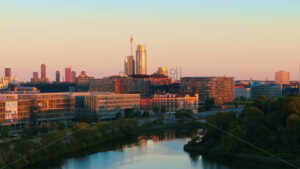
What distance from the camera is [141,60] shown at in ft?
302

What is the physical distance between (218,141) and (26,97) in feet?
47.5

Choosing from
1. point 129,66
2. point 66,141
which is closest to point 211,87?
point 129,66

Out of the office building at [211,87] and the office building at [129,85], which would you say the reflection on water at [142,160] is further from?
the office building at [129,85]

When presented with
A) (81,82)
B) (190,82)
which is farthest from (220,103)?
(81,82)

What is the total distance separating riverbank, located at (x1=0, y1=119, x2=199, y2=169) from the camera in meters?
15.6

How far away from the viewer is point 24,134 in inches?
863

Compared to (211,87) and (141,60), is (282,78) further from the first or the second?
(211,87)

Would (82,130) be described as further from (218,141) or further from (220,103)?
(220,103)

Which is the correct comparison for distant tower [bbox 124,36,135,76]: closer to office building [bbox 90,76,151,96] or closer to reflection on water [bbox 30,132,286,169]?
office building [bbox 90,76,151,96]

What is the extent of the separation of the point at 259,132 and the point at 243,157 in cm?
142

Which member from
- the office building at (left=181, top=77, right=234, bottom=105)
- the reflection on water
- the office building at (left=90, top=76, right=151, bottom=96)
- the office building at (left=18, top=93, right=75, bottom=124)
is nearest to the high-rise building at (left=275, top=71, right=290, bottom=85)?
the office building at (left=181, top=77, right=234, bottom=105)

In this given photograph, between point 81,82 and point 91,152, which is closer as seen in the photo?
point 91,152

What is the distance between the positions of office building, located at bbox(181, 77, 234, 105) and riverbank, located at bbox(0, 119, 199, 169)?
25.8m

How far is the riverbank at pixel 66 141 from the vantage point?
51.3ft
